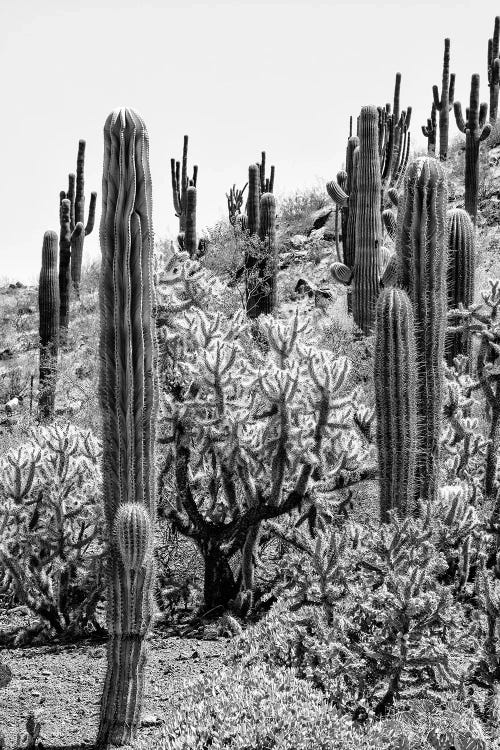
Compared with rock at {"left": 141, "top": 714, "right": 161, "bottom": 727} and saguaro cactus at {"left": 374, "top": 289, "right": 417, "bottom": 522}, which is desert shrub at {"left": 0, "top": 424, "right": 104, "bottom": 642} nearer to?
rock at {"left": 141, "top": 714, "right": 161, "bottom": 727}

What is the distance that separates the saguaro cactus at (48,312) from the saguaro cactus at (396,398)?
9693 millimetres

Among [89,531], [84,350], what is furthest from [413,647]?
[84,350]

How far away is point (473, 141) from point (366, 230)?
6.73 meters

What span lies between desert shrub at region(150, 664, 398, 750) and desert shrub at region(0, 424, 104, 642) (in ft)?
8.29

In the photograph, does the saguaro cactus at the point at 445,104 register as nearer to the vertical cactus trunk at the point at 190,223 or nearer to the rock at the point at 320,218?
the rock at the point at 320,218

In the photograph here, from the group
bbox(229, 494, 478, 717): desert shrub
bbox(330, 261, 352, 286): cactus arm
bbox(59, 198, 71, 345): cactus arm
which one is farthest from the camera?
bbox(59, 198, 71, 345): cactus arm

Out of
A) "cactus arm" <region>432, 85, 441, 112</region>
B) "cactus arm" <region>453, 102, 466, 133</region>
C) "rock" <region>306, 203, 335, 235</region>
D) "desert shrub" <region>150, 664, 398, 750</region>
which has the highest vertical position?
"cactus arm" <region>432, 85, 441, 112</region>

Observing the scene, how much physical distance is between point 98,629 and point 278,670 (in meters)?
2.53

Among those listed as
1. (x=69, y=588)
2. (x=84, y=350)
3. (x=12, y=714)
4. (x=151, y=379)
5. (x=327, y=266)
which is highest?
(x=327, y=266)

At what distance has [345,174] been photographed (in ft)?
63.7

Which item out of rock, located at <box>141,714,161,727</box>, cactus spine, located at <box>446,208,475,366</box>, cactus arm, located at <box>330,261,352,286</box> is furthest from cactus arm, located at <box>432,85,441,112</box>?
rock, located at <box>141,714,161,727</box>

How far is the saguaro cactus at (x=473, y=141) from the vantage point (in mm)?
20078

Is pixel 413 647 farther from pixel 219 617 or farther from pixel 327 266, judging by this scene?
pixel 327 266

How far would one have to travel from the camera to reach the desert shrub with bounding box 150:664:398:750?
3768 mm
